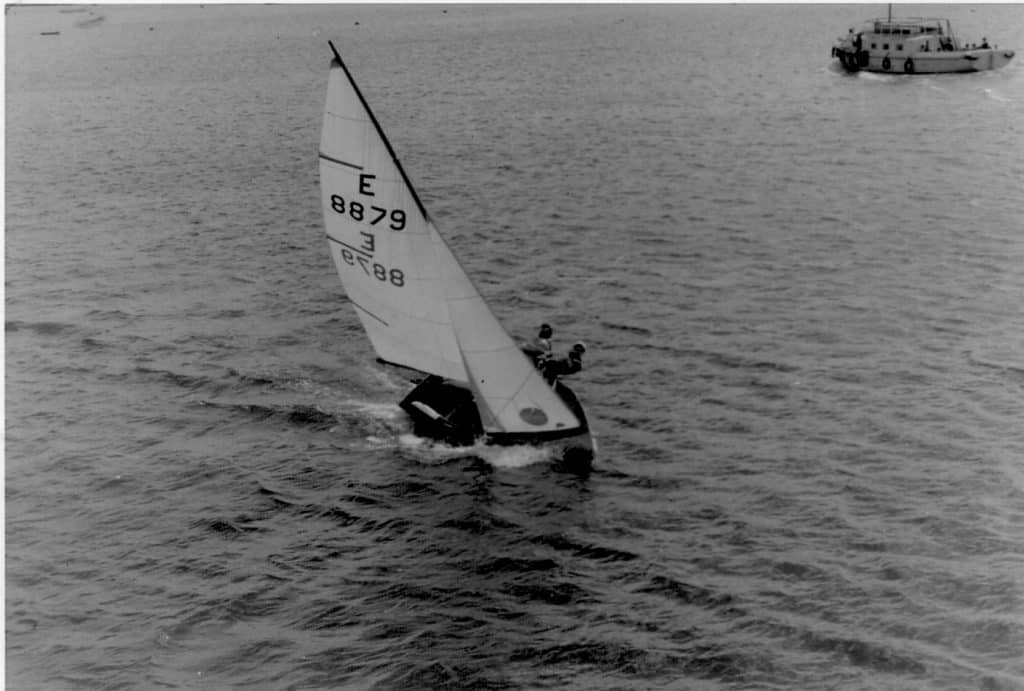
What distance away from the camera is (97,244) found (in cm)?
6619

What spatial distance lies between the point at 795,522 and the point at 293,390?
71.7ft

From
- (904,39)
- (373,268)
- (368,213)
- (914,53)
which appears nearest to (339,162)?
(368,213)

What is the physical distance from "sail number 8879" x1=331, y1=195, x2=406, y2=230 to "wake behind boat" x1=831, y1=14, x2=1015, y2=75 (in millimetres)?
104431

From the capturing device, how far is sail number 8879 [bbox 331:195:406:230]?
36.3 meters

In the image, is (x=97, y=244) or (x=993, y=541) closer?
→ (x=993, y=541)

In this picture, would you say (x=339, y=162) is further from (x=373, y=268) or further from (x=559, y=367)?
(x=559, y=367)

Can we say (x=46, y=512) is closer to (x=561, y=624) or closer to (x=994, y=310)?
(x=561, y=624)

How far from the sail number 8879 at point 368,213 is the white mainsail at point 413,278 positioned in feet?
0.12

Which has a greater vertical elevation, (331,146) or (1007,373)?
(331,146)

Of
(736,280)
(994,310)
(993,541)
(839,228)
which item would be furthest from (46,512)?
(839,228)

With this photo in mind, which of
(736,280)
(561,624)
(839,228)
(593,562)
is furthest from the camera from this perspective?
(839,228)

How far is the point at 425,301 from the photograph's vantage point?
3800 cm

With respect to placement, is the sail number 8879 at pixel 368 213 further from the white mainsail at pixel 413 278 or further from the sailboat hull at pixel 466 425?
the sailboat hull at pixel 466 425

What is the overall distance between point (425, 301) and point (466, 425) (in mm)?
5066
